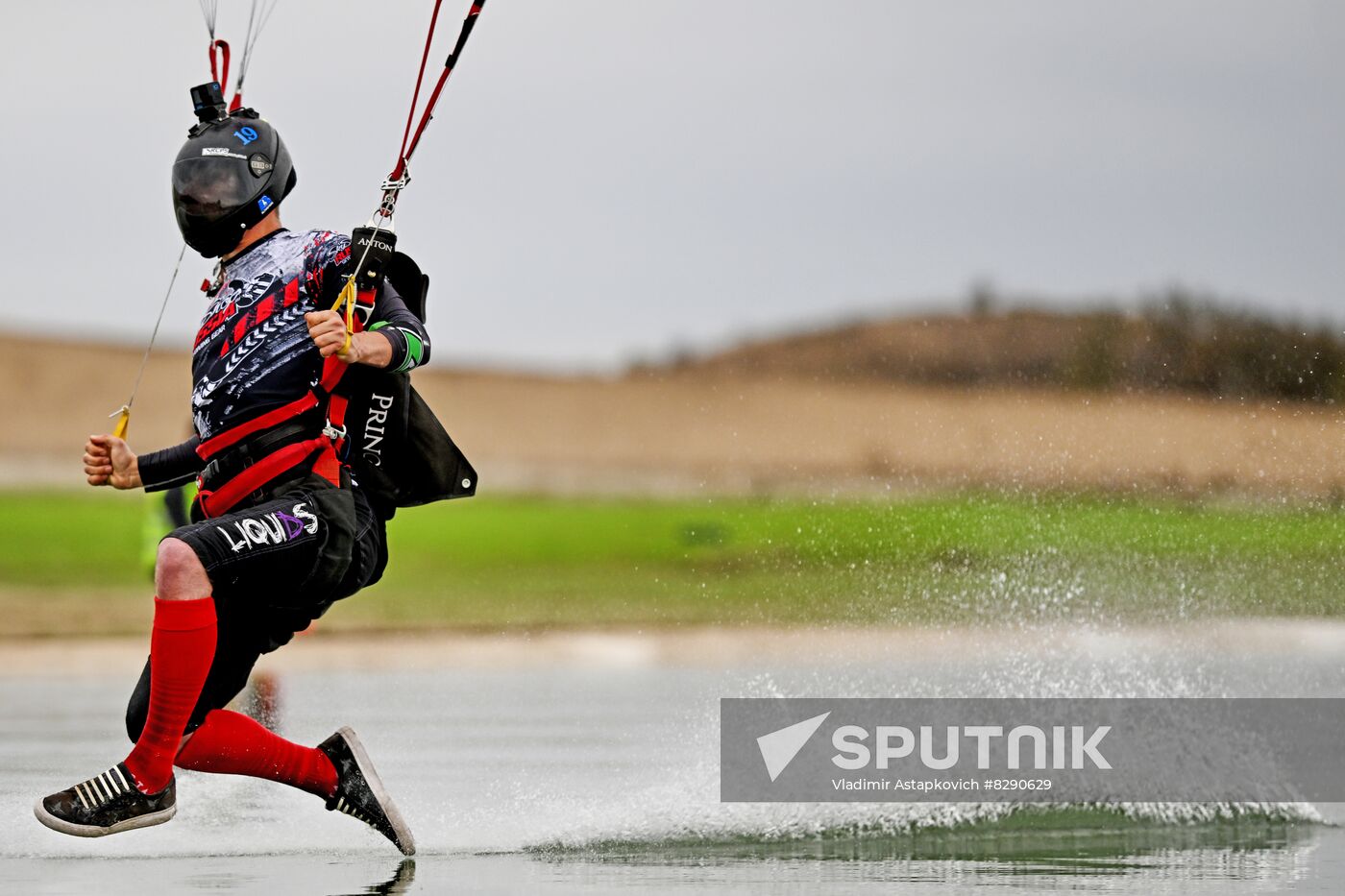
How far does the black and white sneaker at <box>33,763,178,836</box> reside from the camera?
6.20m

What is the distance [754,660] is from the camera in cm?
1566

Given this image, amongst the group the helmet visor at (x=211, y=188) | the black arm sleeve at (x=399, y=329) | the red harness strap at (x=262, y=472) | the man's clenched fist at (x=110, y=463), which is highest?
the helmet visor at (x=211, y=188)

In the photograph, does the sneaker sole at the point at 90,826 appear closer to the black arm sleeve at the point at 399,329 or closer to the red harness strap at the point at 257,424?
the red harness strap at the point at 257,424

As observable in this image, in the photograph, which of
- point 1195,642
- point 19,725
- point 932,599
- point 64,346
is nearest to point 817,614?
point 932,599

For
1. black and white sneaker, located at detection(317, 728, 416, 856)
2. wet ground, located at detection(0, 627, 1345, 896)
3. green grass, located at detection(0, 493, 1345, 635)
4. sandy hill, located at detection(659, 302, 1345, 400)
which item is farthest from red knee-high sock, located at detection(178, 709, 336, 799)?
sandy hill, located at detection(659, 302, 1345, 400)

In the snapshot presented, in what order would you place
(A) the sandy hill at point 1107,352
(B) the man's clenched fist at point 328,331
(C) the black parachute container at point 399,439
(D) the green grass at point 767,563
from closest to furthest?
(B) the man's clenched fist at point 328,331 < (C) the black parachute container at point 399,439 < (D) the green grass at point 767,563 < (A) the sandy hill at point 1107,352

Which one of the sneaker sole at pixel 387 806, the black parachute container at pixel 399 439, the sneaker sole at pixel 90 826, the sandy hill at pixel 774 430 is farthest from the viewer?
the sandy hill at pixel 774 430

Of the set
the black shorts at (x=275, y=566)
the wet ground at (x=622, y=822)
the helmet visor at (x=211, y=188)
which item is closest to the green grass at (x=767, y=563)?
the wet ground at (x=622, y=822)

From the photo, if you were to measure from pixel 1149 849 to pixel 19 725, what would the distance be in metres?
6.74

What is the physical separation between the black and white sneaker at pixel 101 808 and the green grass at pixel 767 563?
19.6ft

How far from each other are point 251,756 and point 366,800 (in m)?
0.42

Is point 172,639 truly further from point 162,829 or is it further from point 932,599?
point 932,599

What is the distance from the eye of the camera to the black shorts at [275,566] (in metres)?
6.14

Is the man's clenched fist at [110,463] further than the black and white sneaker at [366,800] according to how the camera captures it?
No
